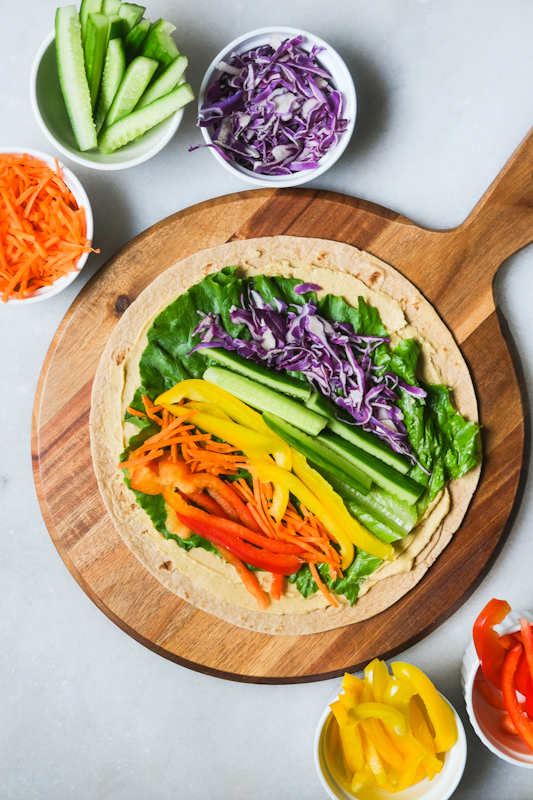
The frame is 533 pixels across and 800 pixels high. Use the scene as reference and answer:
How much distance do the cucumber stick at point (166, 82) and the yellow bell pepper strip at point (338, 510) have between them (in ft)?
6.77

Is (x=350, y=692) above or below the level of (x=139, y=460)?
below

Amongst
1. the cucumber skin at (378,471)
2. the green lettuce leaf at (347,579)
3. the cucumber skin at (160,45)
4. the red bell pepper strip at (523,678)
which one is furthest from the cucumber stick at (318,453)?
the cucumber skin at (160,45)

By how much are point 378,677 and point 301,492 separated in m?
1.10

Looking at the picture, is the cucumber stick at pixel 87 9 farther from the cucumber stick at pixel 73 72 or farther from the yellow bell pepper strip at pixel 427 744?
the yellow bell pepper strip at pixel 427 744

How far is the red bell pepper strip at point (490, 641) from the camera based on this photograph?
2.82 m

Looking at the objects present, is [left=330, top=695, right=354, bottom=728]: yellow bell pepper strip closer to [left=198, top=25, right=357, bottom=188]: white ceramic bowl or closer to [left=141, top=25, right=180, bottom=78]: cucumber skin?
[left=198, top=25, right=357, bottom=188]: white ceramic bowl

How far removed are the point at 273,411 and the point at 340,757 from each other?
201 centimetres

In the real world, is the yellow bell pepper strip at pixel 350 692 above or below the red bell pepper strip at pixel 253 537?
below

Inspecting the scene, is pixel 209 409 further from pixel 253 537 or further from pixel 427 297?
pixel 427 297

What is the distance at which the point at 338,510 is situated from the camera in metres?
2.96

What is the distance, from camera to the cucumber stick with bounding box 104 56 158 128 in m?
2.74

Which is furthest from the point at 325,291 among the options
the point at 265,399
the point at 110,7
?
the point at 110,7

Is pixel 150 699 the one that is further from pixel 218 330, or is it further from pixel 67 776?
pixel 218 330

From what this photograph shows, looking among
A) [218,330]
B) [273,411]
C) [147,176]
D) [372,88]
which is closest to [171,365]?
[218,330]
